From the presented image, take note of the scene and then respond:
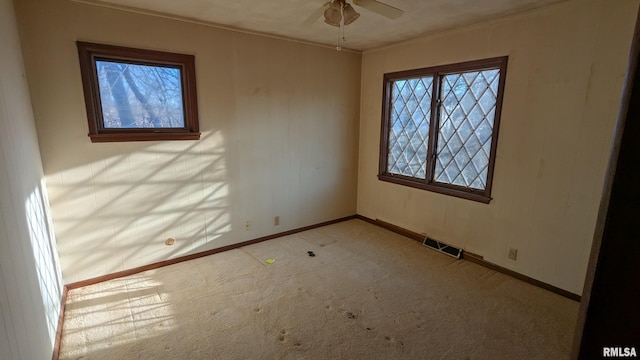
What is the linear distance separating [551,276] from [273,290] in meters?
2.37

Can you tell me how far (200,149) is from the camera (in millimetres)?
3125

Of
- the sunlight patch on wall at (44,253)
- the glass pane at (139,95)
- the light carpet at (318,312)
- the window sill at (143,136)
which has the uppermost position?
the glass pane at (139,95)

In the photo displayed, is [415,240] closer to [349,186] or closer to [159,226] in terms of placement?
[349,186]

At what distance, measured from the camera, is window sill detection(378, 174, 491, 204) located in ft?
10.1

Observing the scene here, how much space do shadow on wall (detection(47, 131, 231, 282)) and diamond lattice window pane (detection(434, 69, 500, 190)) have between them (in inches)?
93.7

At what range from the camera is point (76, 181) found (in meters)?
2.57

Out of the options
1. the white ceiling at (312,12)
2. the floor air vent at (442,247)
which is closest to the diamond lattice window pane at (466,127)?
the white ceiling at (312,12)

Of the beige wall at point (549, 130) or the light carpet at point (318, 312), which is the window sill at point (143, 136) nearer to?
the light carpet at point (318, 312)

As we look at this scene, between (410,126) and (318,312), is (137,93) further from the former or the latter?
(410,126)

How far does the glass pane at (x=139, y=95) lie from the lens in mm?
2633

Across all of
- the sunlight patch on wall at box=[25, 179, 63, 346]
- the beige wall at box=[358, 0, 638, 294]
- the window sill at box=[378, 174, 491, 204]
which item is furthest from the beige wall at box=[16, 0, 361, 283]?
the beige wall at box=[358, 0, 638, 294]

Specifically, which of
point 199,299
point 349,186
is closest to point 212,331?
point 199,299

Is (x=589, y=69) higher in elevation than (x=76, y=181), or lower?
higher

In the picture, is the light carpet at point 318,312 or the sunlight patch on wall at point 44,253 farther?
the light carpet at point 318,312
